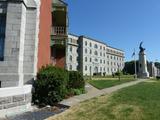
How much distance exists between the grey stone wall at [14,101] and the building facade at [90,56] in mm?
85175

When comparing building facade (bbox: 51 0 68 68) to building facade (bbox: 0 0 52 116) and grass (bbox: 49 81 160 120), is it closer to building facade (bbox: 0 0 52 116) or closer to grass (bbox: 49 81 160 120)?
building facade (bbox: 0 0 52 116)

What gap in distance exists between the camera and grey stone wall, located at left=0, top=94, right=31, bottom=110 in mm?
10343

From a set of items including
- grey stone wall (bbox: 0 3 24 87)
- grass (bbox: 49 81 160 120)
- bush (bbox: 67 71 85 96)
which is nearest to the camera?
grass (bbox: 49 81 160 120)

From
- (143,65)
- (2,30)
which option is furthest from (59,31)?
(143,65)

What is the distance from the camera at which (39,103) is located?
44.9 ft

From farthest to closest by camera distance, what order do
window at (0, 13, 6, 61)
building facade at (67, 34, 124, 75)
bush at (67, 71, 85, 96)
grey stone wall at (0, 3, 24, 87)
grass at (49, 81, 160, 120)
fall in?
building facade at (67, 34, 124, 75) → bush at (67, 71, 85, 96) → window at (0, 13, 6, 61) → grey stone wall at (0, 3, 24, 87) → grass at (49, 81, 160, 120)

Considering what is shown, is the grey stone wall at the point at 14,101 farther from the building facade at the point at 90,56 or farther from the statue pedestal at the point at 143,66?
the building facade at the point at 90,56

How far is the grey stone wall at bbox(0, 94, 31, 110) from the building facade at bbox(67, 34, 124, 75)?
279 feet

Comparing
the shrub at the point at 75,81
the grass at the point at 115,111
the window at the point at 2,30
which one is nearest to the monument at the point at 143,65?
the shrub at the point at 75,81

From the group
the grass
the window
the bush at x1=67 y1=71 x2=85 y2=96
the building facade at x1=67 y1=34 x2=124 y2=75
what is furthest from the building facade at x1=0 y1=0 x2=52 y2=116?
the building facade at x1=67 y1=34 x2=124 y2=75

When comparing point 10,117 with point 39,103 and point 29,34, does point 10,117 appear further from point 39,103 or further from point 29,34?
point 29,34

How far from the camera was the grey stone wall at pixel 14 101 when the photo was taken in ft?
33.9

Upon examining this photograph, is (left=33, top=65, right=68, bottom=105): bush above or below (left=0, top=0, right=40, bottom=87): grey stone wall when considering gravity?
below

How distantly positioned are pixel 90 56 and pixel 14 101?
4124 inches
